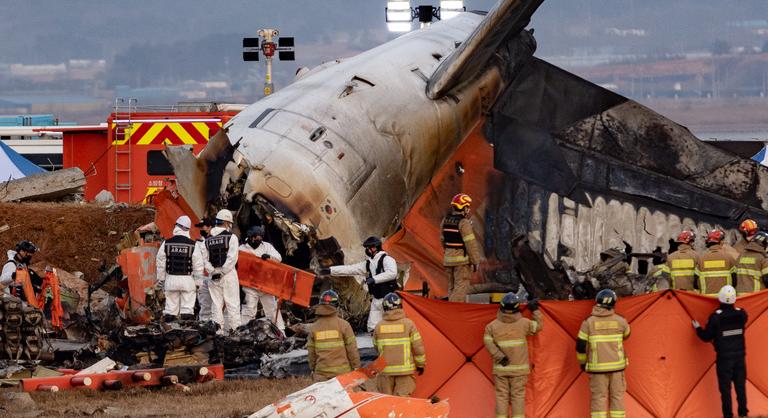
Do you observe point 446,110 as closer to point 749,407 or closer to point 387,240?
point 387,240

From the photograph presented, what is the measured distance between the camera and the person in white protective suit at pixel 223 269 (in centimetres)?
2052

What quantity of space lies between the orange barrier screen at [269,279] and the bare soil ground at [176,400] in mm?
2845

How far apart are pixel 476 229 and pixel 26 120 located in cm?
4465

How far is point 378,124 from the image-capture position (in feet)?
78.4

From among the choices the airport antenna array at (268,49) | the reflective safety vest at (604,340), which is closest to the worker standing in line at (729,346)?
the reflective safety vest at (604,340)

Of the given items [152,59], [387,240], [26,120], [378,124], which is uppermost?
[152,59]

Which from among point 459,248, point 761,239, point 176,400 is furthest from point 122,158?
point 761,239

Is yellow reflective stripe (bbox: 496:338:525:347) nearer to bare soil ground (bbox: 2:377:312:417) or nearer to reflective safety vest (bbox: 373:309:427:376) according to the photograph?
reflective safety vest (bbox: 373:309:427:376)

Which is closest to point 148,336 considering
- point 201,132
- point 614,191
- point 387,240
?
point 387,240

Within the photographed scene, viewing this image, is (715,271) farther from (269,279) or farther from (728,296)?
(269,279)

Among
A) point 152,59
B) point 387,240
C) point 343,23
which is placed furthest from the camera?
→ point 152,59

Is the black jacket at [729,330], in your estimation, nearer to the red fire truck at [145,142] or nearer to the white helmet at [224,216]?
the white helmet at [224,216]

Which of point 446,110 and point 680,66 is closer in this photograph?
point 446,110

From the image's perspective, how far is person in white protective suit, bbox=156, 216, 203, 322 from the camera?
67.5 feet
